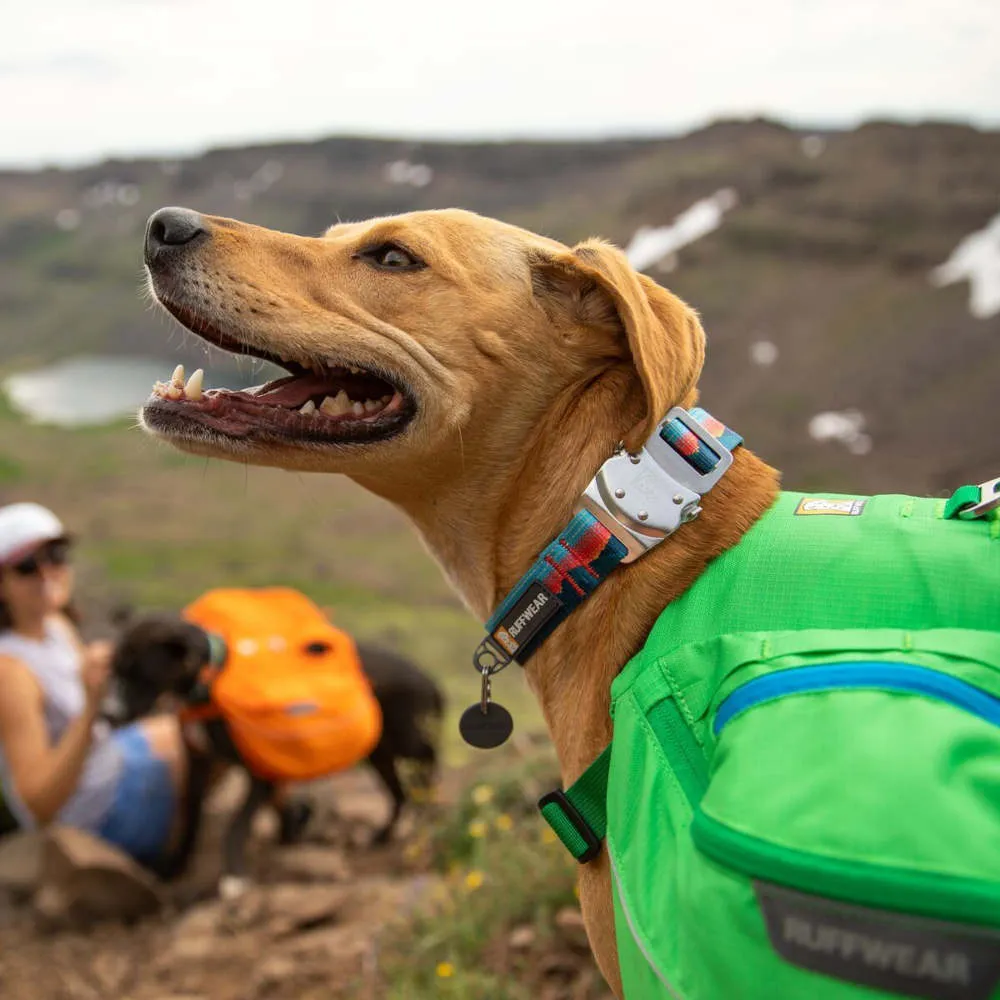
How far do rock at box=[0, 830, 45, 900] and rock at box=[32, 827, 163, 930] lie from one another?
18cm

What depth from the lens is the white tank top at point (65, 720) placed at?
16.3 feet

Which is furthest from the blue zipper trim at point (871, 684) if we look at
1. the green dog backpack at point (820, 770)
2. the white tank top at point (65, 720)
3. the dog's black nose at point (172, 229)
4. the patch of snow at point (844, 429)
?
the patch of snow at point (844, 429)

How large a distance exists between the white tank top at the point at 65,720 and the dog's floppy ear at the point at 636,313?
3.80 meters

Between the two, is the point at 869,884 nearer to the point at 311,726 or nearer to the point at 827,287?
the point at 311,726

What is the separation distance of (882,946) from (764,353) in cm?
1463

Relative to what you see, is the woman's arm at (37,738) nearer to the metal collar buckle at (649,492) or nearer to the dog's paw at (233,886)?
the dog's paw at (233,886)

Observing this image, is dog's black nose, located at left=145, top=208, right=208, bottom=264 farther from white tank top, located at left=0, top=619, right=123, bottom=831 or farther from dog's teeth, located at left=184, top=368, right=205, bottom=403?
white tank top, located at left=0, top=619, right=123, bottom=831

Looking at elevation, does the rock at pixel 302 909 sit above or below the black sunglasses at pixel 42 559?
below

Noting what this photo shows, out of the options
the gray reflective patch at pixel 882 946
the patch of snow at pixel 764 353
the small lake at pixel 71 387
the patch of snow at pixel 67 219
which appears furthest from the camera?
the patch of snow at pixel 67 219

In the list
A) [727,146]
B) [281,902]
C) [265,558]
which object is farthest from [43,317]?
[281,902]

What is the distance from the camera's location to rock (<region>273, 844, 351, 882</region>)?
5.75 metres

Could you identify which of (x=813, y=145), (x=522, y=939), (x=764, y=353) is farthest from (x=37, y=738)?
(x=813, y=145)

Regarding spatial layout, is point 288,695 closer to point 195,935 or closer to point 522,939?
point 195,935

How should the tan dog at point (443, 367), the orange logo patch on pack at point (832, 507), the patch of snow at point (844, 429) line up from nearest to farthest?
the orange logo patch on pack at point (832, 507) < the tan dog at point (443, 367) < the patch of snow at point (844, 429)
